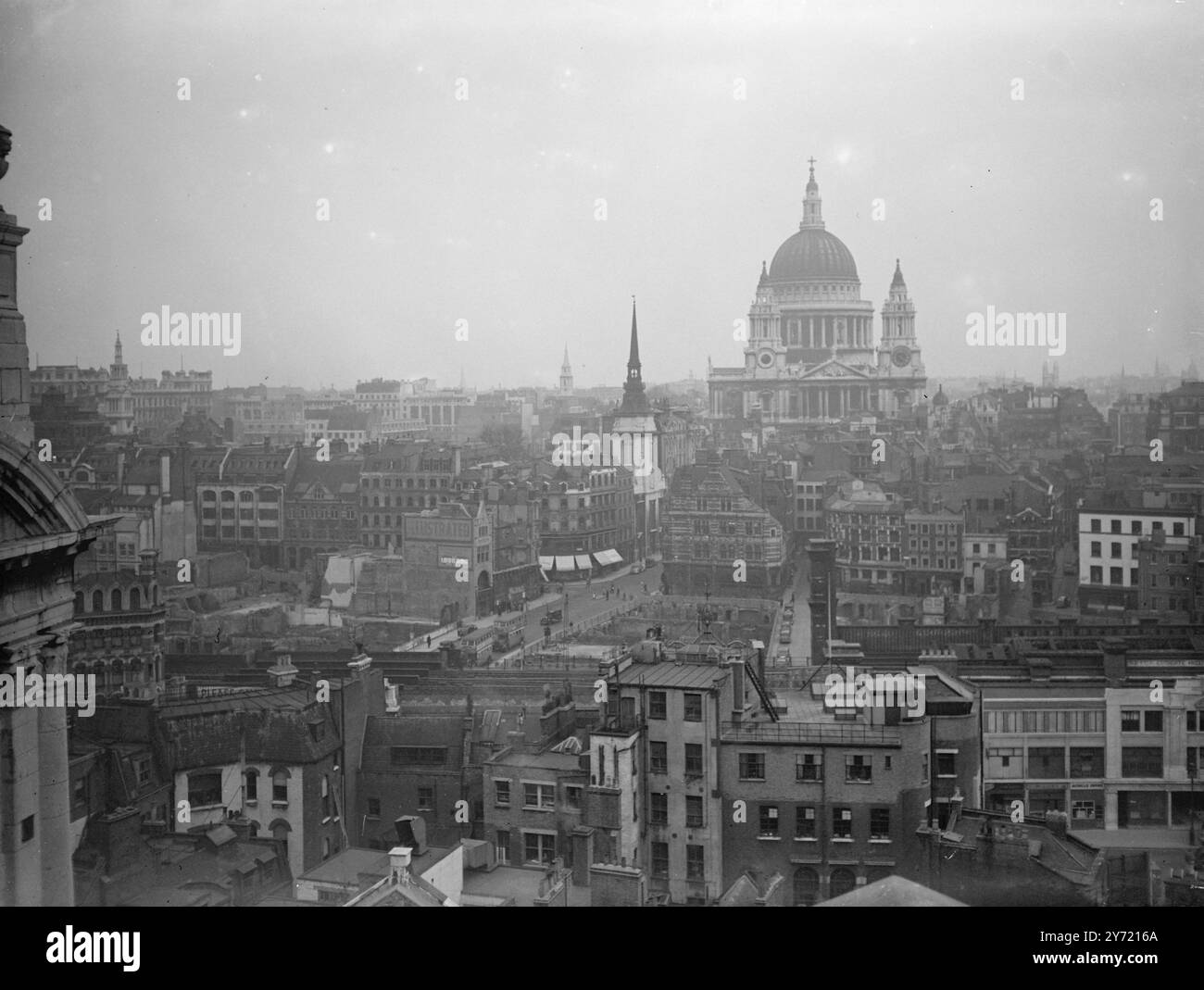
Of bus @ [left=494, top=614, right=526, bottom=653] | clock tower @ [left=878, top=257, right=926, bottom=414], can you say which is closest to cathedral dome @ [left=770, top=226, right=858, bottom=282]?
clock tower @ [left=878, top=257, right=926, bottom=414]

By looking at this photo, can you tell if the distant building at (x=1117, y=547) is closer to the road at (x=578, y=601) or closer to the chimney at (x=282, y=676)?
the road at (x=578, y=601)

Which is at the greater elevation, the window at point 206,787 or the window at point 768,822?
the window at point 206,787

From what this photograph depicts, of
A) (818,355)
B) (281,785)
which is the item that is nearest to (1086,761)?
(281,785)

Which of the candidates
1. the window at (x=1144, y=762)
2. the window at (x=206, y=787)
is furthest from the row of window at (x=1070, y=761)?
the window at (x=206, y=787)

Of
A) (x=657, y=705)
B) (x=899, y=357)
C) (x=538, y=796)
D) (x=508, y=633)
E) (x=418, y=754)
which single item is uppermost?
(x=899, y=357)

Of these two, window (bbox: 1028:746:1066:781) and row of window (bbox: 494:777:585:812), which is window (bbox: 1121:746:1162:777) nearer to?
window (bbox: 1028:746:1066:781)

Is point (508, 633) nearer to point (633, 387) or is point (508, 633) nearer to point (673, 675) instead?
point (633, 387)
